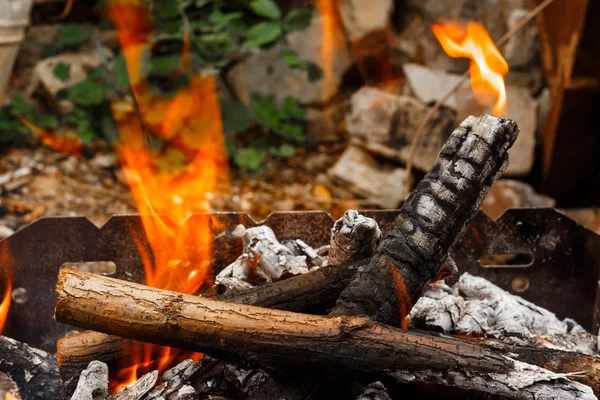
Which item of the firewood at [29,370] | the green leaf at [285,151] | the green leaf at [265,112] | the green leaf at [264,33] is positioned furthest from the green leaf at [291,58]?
the firewood at [29,370]

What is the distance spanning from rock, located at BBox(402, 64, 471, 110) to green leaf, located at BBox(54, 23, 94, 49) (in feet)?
6.54

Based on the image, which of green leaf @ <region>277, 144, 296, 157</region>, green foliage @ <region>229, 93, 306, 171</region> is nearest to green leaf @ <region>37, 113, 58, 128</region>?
green foliage @ <region>229, 93, 306, 171</region>

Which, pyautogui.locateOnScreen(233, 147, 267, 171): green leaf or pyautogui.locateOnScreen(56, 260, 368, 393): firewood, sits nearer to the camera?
pyautogui.locateOnScreen(56, 260, 368, 393): firewood

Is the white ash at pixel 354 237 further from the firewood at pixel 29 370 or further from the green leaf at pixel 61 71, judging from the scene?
the green leaf at pixel 61 71

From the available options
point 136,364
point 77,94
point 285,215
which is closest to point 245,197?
point 77,94

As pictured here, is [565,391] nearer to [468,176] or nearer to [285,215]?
[468,176]

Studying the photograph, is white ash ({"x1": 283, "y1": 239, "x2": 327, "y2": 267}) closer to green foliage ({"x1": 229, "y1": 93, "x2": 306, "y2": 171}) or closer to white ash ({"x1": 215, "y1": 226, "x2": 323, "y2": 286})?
white ash ({"x1": 215, "y1": 226, "x2": 323, "y2": 286})

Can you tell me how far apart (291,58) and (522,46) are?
54.2 inches

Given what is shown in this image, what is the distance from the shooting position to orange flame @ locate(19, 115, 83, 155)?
12.5 feet

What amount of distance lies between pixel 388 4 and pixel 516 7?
0.78 metres

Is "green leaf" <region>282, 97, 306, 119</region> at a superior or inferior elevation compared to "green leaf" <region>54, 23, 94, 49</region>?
inferior

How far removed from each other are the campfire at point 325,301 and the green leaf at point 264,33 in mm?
1932

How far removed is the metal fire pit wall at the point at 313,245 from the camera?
176 centimetres

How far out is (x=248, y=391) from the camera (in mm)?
1284
